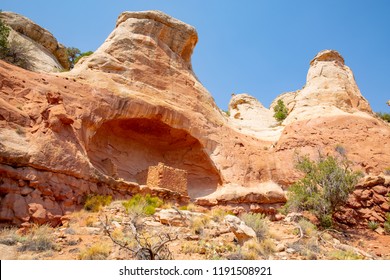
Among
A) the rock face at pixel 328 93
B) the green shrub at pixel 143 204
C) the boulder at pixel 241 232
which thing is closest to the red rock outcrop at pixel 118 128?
the green shrub at pixel 143 204

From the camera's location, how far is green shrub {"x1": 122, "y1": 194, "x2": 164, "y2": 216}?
10873mm

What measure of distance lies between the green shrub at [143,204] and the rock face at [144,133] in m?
0.72

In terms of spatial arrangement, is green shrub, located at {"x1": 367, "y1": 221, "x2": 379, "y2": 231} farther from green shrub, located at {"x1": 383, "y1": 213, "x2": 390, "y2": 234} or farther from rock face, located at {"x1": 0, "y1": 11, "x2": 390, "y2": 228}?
rock face, located at {"x1": 0, "y1": 11, "x2": 390, "y2": 228}

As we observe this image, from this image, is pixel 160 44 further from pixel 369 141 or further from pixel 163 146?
pixel 369 141

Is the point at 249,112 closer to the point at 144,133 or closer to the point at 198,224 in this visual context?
the point at 144,133

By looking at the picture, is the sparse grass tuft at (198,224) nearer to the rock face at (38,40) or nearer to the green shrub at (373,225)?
the green shrub at (373,225)

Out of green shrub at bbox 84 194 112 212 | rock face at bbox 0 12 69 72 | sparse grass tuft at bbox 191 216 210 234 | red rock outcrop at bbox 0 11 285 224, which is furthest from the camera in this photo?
rock face at bbox 0 12 69 72

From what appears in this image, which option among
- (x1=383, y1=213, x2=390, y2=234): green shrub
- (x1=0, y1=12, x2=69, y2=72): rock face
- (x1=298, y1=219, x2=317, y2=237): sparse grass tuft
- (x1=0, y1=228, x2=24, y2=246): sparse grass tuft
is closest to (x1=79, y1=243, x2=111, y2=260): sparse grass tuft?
(x1=0, y1=228, x2=24, y2=246): sparse grass tuft

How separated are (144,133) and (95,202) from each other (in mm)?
8581

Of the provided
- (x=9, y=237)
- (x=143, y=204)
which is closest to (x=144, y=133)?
(x=143, y=204)

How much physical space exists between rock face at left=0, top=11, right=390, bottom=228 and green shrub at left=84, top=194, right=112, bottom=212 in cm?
32

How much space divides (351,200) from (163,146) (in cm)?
1061

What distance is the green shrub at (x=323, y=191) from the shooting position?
13.9 metres

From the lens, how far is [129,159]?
17.9 m
